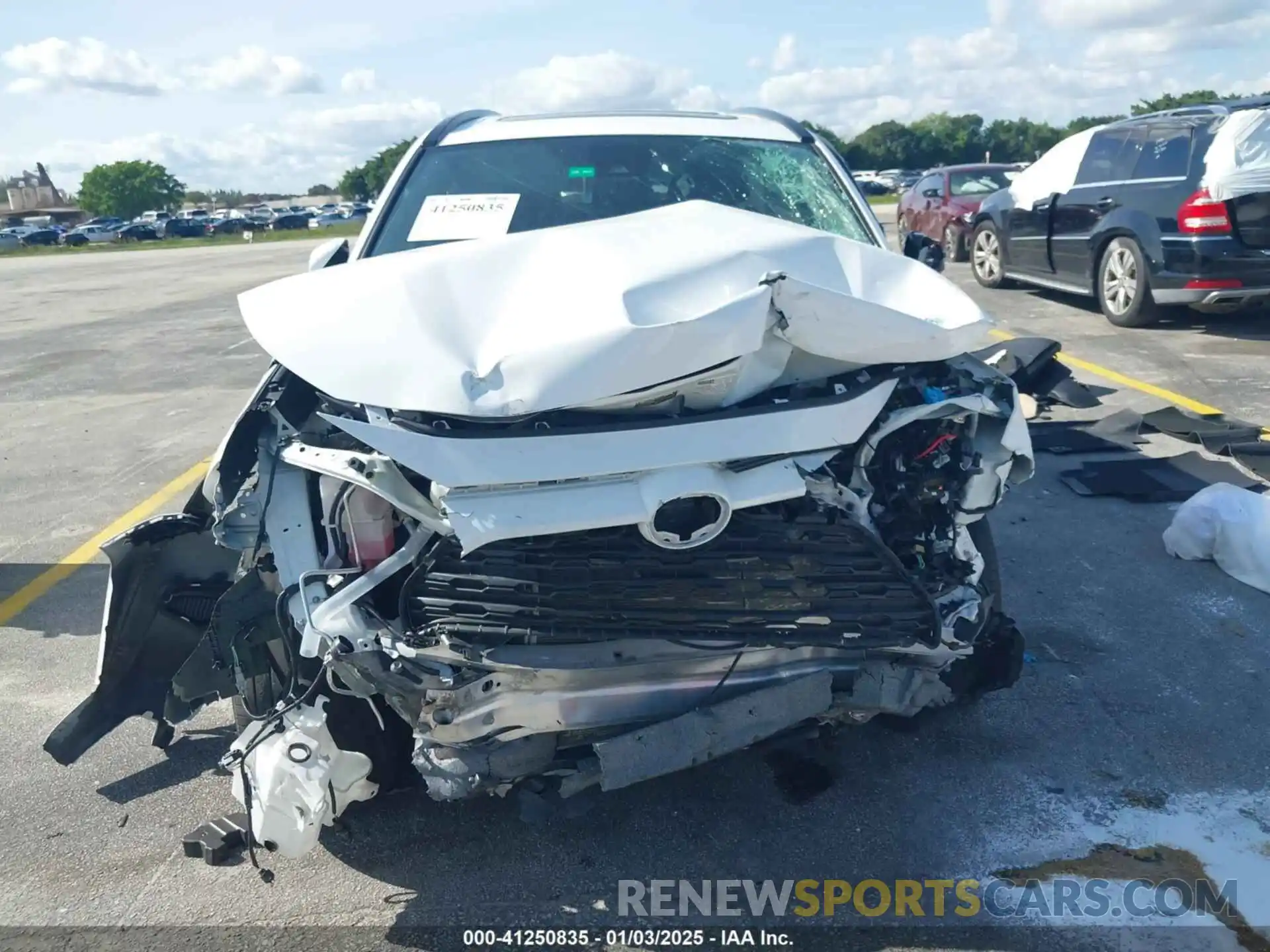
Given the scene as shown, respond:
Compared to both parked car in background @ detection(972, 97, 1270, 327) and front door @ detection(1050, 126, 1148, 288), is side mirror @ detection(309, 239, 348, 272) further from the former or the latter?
front door @ detection(1050, 126, 1148, 288)

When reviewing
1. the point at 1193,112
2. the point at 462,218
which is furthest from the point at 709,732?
the point at 1193,112

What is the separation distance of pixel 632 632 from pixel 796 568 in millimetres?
428

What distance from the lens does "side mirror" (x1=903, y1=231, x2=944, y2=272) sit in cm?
425

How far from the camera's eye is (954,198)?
15.2 meters

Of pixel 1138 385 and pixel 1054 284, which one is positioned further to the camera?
pixel 1054 284

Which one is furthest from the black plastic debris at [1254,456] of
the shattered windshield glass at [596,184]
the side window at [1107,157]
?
the side window at [1107,157]

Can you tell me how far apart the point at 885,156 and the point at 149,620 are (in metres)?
85.1

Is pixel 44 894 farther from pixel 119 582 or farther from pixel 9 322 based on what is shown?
pixel 9 322

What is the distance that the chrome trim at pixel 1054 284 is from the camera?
10.5 metres

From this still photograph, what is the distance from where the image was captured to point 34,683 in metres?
4.04

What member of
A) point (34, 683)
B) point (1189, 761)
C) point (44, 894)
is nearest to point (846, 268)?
point (1189, 761)

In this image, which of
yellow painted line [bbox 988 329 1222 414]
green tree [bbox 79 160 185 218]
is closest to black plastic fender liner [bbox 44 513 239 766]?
yellow painted line [bbox 988 329 1222 414]

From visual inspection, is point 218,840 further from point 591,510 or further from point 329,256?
point 329,256

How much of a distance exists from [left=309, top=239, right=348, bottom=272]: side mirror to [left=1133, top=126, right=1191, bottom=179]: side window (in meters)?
7.62
